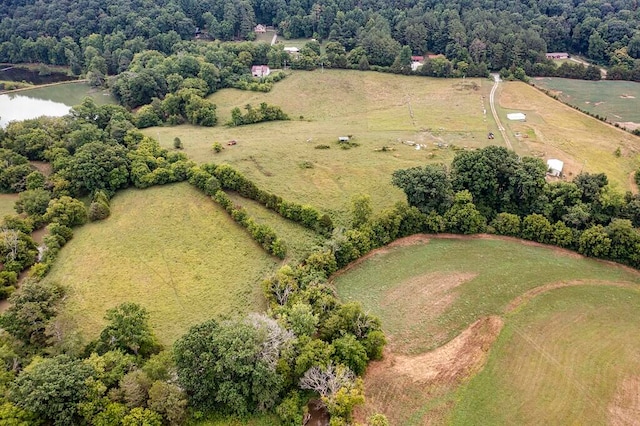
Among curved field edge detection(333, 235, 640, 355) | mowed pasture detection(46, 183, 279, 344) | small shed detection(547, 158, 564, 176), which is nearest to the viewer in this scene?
curved field edge detection(333, 235, 640, 355)

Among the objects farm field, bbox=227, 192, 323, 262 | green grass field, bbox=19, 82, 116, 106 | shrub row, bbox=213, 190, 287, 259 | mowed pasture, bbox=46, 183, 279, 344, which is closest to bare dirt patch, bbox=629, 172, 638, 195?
farm field, bbox=227, 192, 323, 262

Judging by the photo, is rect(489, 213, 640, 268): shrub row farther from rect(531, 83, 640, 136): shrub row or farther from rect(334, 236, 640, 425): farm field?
rect(531, 83, 640, 136): shrub row

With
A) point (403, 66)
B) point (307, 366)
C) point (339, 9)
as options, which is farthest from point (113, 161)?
point (339, 9)

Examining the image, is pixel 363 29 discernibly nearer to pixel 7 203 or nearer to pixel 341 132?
pixel 341 132

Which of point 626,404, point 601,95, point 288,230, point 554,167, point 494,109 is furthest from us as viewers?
point 601,95

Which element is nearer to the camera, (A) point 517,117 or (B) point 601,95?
(A) point 517,117

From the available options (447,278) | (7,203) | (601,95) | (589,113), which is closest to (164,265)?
(7,203)

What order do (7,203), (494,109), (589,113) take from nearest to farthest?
(7,203), (589,113), (494,109)
